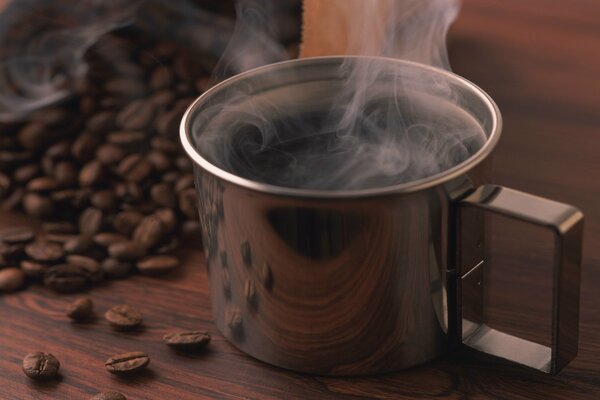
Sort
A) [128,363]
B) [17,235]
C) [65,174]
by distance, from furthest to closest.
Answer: [65,174] < [17,235] < [128,363]

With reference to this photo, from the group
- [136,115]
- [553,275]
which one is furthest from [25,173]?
[553,275]

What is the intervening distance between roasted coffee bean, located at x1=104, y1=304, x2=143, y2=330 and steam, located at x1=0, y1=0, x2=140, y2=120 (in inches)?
18.1

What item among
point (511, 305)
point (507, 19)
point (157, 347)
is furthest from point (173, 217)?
point (507, 19)

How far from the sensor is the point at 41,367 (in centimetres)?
107

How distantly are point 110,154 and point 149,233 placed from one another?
17cm

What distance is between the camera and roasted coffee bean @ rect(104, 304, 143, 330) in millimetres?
1140

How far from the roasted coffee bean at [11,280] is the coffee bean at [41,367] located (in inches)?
6.7

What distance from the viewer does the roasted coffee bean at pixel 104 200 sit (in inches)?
53.2

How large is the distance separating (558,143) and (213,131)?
1.74 feet

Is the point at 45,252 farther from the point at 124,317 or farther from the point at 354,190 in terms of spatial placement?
the point at 354,190

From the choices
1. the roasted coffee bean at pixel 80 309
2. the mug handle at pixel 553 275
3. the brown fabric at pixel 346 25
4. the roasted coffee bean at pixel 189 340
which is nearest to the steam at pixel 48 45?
the brown fabric at pixel 346 25

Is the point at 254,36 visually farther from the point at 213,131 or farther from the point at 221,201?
the point at 221,201

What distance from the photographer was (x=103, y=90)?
1521 mm

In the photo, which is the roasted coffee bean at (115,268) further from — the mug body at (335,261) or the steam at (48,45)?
the steam at (48,45)
